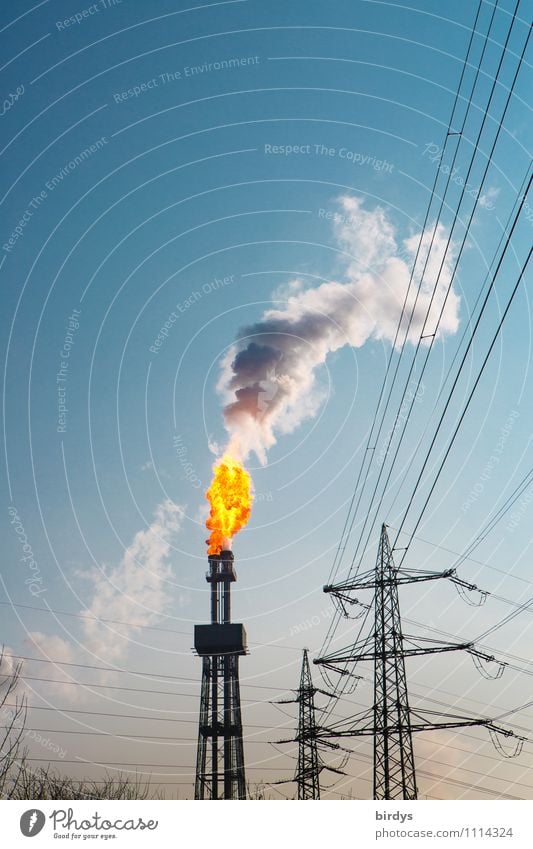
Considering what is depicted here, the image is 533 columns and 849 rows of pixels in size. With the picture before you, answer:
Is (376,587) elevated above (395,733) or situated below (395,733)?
above

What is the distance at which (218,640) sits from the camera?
246ft

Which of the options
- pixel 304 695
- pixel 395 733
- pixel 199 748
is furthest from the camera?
pixel 199 748

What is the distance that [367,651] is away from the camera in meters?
31.5

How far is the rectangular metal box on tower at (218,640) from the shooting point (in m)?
75.0

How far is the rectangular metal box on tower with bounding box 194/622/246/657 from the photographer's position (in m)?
75.0

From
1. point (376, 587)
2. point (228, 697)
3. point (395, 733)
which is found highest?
point (228, 697)
